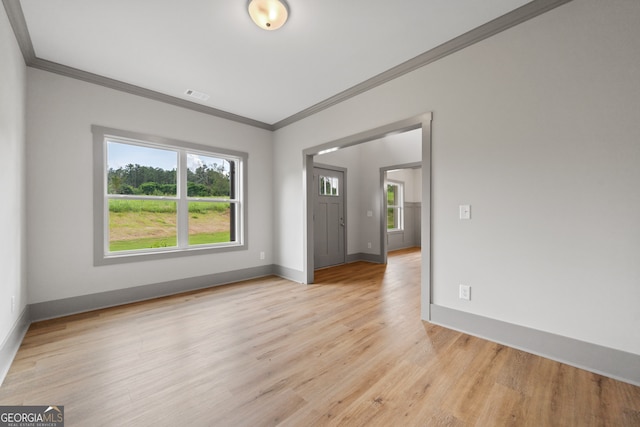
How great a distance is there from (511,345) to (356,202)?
14.3 feet

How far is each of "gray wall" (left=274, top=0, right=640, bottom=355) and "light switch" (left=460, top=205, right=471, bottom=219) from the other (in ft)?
0.16

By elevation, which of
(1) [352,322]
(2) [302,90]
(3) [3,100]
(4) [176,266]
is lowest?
(1) [352,322]

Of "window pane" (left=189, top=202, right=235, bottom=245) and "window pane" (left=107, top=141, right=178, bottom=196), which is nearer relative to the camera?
"window pane" (left=107, top=141, right=178, bottom=196)

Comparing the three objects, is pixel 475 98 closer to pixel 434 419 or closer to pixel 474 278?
pixel 474 278

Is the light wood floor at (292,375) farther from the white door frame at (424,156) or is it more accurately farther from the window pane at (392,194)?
the window pane at (392,194)

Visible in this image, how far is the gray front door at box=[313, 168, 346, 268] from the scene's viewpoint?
537 cm

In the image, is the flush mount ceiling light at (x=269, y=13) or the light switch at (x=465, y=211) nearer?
the flush mount ceiling light at (x=269, y=13)

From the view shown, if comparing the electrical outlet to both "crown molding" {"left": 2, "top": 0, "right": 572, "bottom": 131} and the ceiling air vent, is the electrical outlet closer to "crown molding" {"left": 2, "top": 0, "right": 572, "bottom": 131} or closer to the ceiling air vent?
"crown molding" {"left": 2, "top": 0, "right": 572, "bottom": 131}

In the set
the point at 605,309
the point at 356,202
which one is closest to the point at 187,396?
the point at 605,309

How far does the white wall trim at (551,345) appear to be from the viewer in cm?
171

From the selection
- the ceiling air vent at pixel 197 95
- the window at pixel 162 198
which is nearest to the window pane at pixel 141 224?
the window at pixel 162 198

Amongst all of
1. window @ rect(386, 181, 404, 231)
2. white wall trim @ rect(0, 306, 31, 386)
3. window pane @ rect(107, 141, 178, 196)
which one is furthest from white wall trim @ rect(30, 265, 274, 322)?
window @ rect(386, 181, 404, 231)

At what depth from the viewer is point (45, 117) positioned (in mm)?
2750

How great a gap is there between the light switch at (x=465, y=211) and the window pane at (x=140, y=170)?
3728 millimetres
